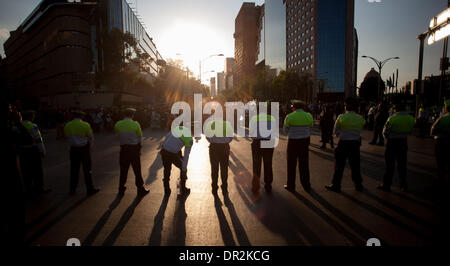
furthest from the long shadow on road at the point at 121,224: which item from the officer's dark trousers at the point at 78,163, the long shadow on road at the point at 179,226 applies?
the officer's dark trousers at the point at 78,163

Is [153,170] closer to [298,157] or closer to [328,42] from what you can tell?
A: [298,157]

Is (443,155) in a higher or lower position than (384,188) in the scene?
higher

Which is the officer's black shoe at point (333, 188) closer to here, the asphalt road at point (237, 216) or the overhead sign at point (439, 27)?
the asphalt road at point (237, 216)

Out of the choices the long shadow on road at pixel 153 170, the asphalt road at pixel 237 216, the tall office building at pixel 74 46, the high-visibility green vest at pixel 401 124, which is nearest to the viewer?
the asphalt road at pixel 237 216

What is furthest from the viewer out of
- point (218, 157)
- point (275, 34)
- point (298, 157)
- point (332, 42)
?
point (275, 34)

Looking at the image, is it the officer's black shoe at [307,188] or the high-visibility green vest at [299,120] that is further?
the officer's black shoe at [307,188]

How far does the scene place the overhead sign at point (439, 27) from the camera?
10.0m

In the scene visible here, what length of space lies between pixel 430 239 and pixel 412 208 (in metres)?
1.16

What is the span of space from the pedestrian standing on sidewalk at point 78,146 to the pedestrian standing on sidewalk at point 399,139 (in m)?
6.44

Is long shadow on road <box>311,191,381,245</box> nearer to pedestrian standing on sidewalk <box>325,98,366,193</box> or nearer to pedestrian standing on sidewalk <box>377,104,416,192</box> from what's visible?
pedestrian standing on sidewalk <box>325,98,366,193</box>

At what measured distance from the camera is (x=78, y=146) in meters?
5.18

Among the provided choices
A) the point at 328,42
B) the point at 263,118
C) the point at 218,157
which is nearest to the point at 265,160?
the point at 263,118

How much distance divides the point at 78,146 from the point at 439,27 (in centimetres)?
1447

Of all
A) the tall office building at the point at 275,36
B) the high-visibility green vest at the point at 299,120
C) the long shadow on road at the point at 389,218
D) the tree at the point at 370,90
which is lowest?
the long shadow on road at the point at 389,218
